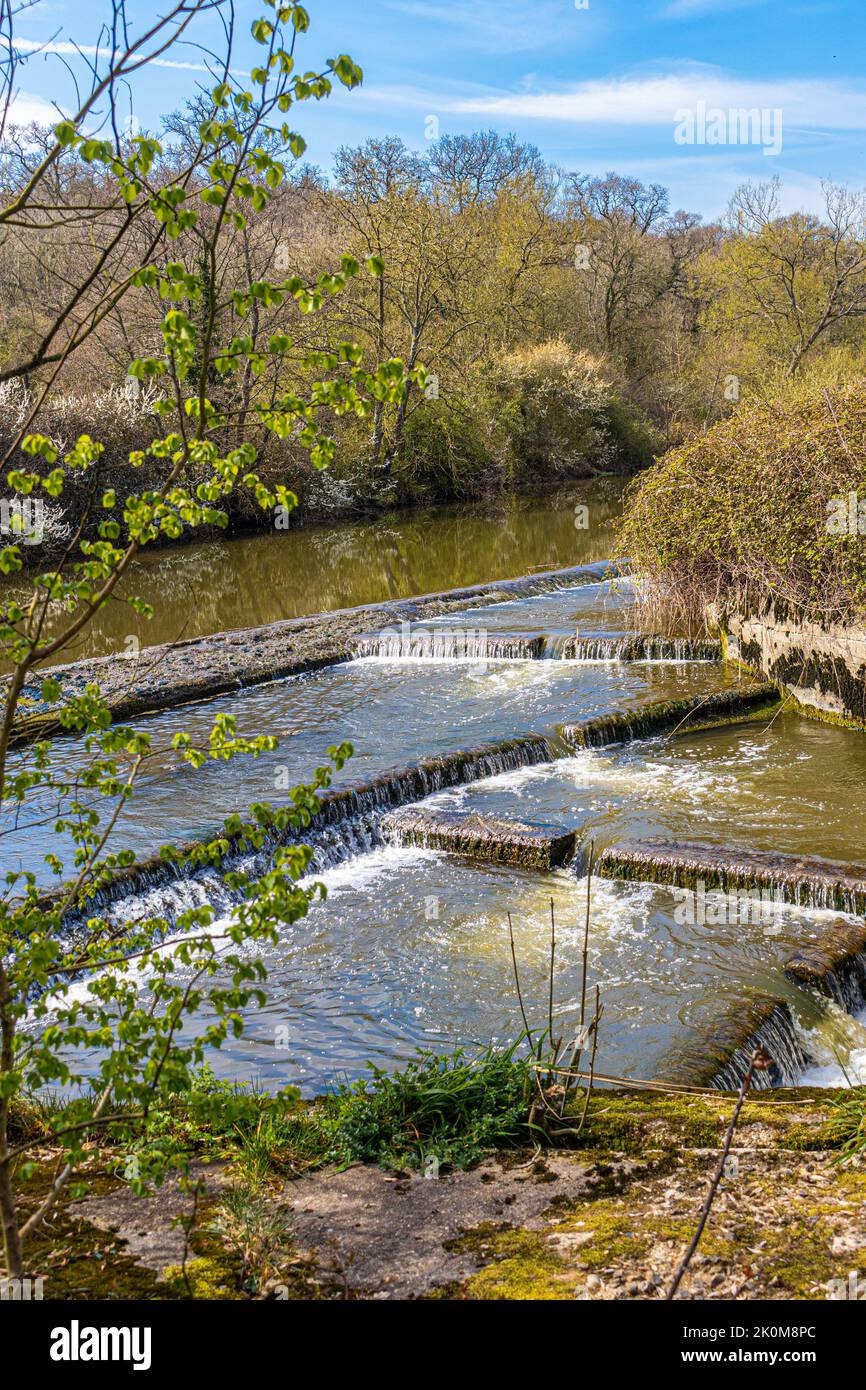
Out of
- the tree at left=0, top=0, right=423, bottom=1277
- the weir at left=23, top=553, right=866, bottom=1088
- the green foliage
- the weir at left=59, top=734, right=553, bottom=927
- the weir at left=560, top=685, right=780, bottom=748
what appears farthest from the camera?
the weir at left=560, top=685, right=780, bottom=748

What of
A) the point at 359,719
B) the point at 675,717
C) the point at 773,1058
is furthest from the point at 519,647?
the point at 773,1058

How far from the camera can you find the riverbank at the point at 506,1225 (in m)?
3.25

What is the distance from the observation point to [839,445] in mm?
11945

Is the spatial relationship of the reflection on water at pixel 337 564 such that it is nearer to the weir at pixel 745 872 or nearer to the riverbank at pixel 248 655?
the riverbank at pixel 248 655

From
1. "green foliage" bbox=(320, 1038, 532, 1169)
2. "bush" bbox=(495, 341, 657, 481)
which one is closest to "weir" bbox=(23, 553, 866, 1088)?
"green foliage" bbox=(320, 1038, 532, 1169)

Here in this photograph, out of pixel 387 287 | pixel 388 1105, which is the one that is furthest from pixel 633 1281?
pixel 387 287

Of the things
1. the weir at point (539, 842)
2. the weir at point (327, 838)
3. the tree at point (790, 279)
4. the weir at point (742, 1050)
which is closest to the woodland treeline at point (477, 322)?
the tree at point (790, 279)

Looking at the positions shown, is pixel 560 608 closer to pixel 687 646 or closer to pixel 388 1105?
pixel 687 646

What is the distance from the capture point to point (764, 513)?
12492mm

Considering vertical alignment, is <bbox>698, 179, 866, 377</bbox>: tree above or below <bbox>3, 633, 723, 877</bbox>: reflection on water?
above

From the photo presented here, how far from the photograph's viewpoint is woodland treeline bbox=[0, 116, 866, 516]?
95.5ft

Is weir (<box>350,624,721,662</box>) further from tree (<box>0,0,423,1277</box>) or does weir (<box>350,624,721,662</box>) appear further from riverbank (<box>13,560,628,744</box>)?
tree (<box>0,0,423,1277</box>)

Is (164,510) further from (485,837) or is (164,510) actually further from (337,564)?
(337,564)

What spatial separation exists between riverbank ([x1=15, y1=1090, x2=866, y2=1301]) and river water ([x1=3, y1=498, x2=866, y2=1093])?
60.8 inches
